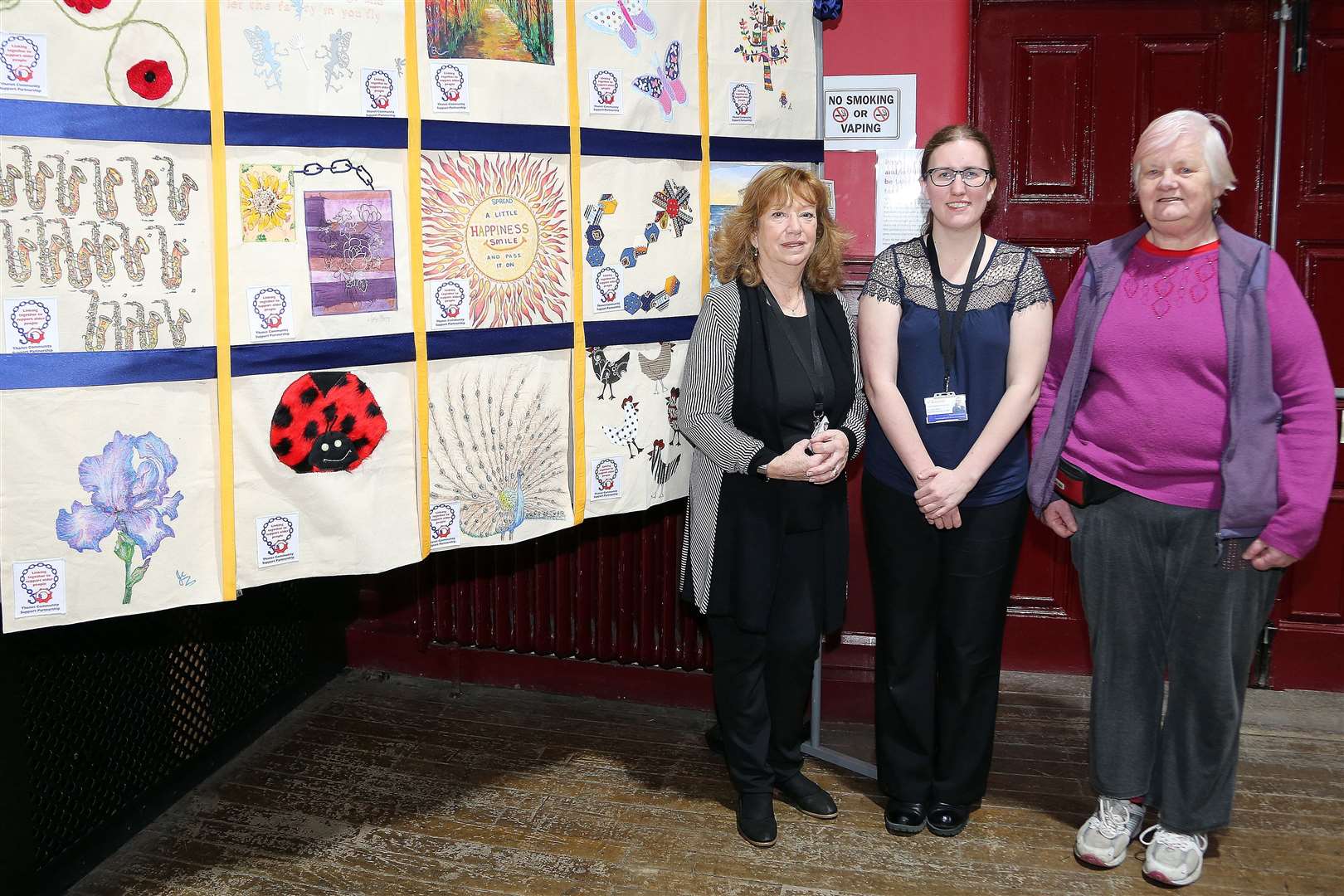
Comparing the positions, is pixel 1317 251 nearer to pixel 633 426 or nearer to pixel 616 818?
pixel 633 426

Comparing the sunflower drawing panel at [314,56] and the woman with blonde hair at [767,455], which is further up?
the sunflower drawing panel at [314,56]

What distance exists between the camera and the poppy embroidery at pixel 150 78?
2018 mm

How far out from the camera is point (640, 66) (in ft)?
8.71

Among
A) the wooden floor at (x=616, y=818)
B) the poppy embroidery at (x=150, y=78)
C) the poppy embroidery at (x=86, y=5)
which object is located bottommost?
the wooden floor at (x=616, y=818)

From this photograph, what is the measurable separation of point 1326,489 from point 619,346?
5.22 ft

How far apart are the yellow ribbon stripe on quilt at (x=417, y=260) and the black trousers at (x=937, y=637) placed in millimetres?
1055

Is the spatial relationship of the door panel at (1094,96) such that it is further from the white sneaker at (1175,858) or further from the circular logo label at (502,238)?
the white sneaker at (1175,858)

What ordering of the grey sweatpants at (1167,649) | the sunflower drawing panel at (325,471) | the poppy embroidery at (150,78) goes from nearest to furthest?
the poppy embroidery at (150,78)
the sunflower drawing panel at (325,471)
the grey sweatpants at (1167,649)

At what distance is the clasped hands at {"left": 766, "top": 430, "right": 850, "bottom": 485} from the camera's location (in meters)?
2.52

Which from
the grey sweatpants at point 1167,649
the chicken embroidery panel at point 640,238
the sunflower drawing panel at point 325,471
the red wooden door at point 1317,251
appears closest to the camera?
the sunflower drawing panel at point 325,471

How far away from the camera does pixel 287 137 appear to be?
7.18 feet

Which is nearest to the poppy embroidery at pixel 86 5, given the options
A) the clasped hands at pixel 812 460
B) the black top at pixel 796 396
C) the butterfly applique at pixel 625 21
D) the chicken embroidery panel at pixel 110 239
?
the chicken embroidery panel at pixel 110 239

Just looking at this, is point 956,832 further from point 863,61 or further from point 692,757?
point 863,61

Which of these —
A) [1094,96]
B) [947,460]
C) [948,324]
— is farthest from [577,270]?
[1094,96]
